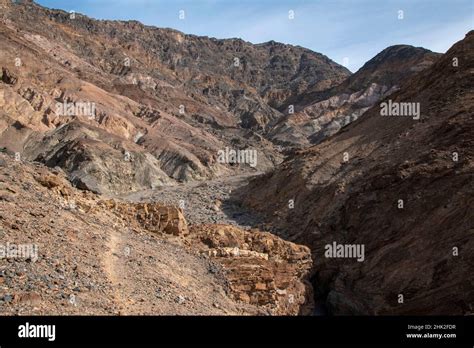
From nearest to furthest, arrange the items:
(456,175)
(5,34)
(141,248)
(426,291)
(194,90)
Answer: (141,248) < (426,291) < (456,175) < (5,34) < (194,90)

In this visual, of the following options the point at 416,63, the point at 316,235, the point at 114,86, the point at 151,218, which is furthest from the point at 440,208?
the point at 416,63

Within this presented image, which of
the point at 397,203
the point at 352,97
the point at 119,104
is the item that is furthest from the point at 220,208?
the point at 352,97

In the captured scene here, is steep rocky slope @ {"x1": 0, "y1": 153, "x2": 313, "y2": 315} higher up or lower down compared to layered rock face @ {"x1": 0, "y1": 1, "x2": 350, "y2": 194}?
lower down

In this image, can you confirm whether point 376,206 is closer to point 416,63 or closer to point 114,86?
point 114,86

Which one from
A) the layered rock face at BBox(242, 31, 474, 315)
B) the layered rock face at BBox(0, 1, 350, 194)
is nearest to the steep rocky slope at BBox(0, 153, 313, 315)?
the layered rock face at BBox(242, 31, 474, 315)

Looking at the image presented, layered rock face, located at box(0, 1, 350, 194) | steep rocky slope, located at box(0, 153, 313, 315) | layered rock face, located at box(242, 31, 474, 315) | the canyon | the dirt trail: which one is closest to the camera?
steep rocky slope, located at box(0, 153, 313, 315)

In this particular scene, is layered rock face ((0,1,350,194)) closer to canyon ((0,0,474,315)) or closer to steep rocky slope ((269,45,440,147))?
canyon ((0,0,474,315))

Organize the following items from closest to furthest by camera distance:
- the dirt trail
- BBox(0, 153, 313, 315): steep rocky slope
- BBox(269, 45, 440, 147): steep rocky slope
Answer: BBox(0, 153, 313, 315): steep rocky slope → the dirt trail → BBox(269, 45, 440, 147): steep rocky slope

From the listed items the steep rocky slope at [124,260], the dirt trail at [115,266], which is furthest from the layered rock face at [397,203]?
the dirt trail at [115,266]
